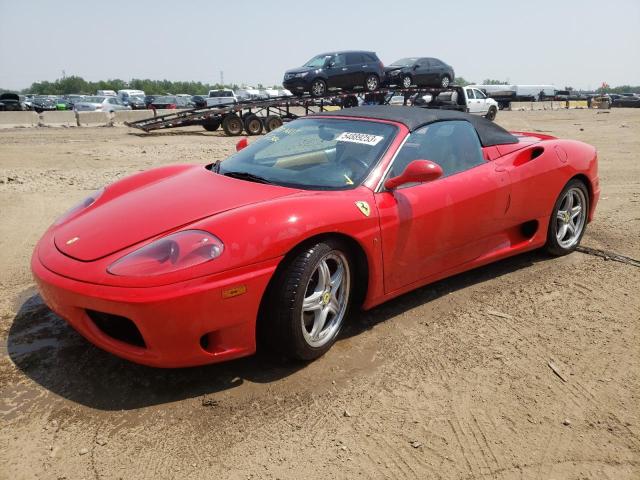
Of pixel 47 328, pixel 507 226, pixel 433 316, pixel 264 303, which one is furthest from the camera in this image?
pixel 507 226

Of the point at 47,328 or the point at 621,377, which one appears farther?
the point at 47,328

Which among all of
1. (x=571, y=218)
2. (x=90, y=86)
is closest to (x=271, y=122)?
(x=571, y=218)

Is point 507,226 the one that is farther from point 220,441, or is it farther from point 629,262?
point 220,441

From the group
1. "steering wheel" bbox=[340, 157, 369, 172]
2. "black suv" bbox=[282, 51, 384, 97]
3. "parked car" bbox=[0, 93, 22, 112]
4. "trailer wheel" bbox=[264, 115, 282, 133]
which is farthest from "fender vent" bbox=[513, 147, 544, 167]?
"parked car" bbox=[0, 93, 22, 112]

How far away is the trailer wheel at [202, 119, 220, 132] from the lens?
19.0 meters

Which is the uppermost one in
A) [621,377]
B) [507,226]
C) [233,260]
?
[233,260]

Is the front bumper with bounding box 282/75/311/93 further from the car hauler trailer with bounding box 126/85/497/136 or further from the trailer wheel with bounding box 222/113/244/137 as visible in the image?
the trailer wheel with bounding box 222/113/244/137

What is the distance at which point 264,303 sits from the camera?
2.56 metres

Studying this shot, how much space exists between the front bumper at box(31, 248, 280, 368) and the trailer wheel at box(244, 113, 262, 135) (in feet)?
53.4

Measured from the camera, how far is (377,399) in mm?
2492

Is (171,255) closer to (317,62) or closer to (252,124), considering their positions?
(252,124)

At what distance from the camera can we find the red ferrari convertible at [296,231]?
2.36m

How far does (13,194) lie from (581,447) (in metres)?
6.82

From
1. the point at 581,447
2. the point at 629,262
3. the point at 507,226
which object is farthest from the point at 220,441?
the point at 629,262
